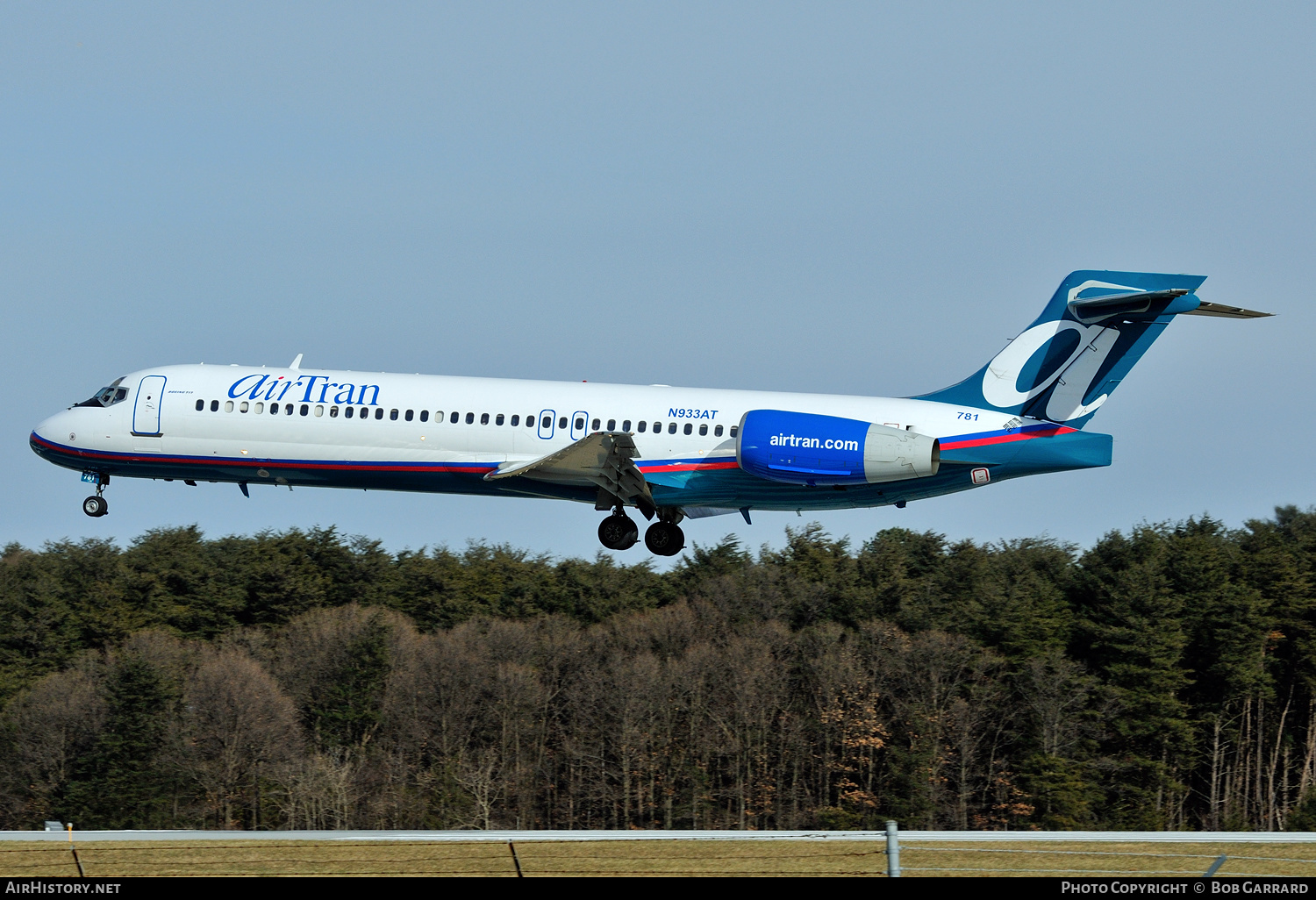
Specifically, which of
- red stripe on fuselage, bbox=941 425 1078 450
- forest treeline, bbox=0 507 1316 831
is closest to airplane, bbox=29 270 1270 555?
red stripe on fuselage, bbox=941 425 1078 450

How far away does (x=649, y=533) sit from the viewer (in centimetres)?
3275

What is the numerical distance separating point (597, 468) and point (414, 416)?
13.1 ft

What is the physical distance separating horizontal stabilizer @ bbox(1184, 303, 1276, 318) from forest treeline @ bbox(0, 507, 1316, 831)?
82.5ft

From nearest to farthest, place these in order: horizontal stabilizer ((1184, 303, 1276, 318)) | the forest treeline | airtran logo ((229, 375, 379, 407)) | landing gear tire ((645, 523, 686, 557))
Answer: horizontal stabilizer ((1184, 303, 1276, 318)), airtran logo ((229, 375, 379, 407)), landing gear tire ((645, 523, 686, 557)), the forest treeline

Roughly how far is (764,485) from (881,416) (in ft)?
8.90

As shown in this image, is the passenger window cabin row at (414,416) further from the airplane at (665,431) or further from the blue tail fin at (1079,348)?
the blue tail fin at (1079,348)

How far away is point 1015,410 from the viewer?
3014 centimetres

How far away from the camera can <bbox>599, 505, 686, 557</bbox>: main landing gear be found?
32.2m

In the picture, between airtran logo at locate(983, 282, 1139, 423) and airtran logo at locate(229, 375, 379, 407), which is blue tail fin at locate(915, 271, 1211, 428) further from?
airtran logo at locate(229, 375, 379, 407)

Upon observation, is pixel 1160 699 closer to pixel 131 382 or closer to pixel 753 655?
pixel 753 655

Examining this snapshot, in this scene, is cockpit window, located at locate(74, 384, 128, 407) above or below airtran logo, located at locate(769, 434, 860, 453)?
above

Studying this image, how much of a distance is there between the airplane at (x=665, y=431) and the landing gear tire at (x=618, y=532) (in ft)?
0.12

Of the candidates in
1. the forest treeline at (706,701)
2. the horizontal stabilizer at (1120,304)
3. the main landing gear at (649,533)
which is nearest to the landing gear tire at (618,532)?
the main landing gear at (649,533)

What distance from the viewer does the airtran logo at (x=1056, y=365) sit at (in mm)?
29828
